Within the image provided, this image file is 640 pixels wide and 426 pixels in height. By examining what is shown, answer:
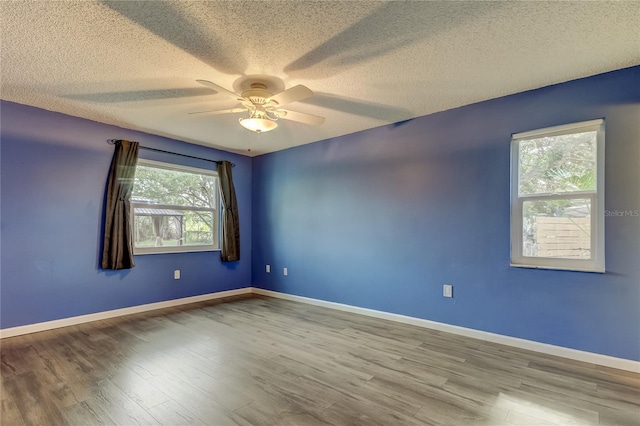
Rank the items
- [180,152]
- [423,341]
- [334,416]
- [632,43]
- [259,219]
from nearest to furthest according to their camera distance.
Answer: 1. [334,416]
2. [632,43]
3. [423,341]
4. [180,152]
5. [259,219]

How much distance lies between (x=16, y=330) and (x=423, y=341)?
13.6ft

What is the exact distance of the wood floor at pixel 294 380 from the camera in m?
1.81

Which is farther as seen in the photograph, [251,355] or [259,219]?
[259,219]

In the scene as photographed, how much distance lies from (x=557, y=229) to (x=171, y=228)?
15.3 feet

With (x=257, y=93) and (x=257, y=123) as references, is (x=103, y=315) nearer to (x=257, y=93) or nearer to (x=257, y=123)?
(x=257, y=123)

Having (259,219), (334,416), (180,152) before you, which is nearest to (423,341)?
(334,416)

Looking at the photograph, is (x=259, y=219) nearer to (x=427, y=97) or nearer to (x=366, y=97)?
(x=366, y=97)

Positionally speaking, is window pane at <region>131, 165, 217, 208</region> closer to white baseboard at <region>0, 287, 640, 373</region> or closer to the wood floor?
white baseboard at <region>0, 287, 640, 373</region>

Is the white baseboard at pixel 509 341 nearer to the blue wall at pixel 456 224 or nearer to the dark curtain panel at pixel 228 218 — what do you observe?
the blue wall at pixel 456 224

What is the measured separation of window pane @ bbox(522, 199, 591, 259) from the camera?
2.64 m

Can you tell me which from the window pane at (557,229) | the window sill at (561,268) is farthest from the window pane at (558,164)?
the window sill at (561,268)

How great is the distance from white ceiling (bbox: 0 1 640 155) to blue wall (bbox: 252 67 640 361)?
0.99ft

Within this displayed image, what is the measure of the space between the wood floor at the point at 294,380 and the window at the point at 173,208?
136cm

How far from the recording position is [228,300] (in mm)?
4738
